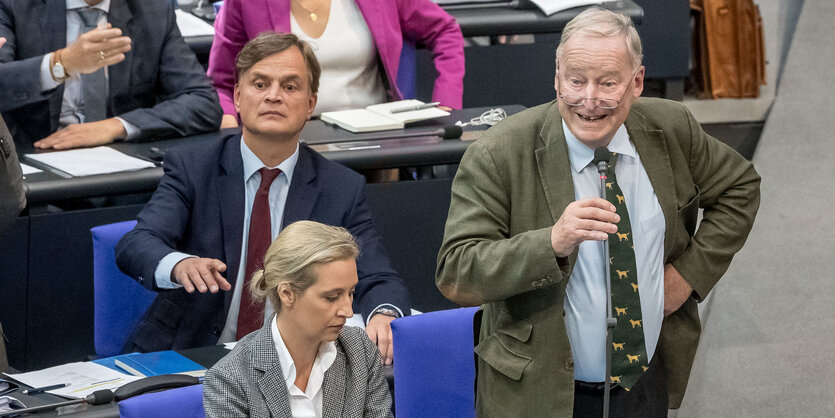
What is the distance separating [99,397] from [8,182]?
50 centimetres

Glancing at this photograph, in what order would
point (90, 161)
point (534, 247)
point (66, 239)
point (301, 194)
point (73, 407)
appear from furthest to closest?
point (90, 161), point (66, 239), point (301, 194), point (73, 407), point (534, 247)

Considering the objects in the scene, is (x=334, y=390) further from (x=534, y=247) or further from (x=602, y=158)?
(x=602, y=158)

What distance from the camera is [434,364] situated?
2.41 metres

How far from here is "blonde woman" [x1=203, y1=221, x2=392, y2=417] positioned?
2.02 metres

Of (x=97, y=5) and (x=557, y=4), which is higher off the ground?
(x=97, y=5)

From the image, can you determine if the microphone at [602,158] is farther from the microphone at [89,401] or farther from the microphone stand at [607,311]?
the microphone at [89,401]

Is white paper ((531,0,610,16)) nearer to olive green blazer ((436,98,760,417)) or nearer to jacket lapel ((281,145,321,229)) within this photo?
jacket lapel ((281,145,321,229))

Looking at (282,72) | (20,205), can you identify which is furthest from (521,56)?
(20,205)

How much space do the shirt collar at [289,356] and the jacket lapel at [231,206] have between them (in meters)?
0.66

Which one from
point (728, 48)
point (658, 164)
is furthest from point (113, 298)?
point (728, 48)

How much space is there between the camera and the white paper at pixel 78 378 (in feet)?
7.72

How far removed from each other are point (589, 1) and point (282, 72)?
221 centimetres

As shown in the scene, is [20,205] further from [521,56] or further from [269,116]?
[521,56]

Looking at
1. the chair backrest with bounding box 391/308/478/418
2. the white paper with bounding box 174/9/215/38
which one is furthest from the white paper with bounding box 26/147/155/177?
the white paper with bounding box 174/9/215/38
